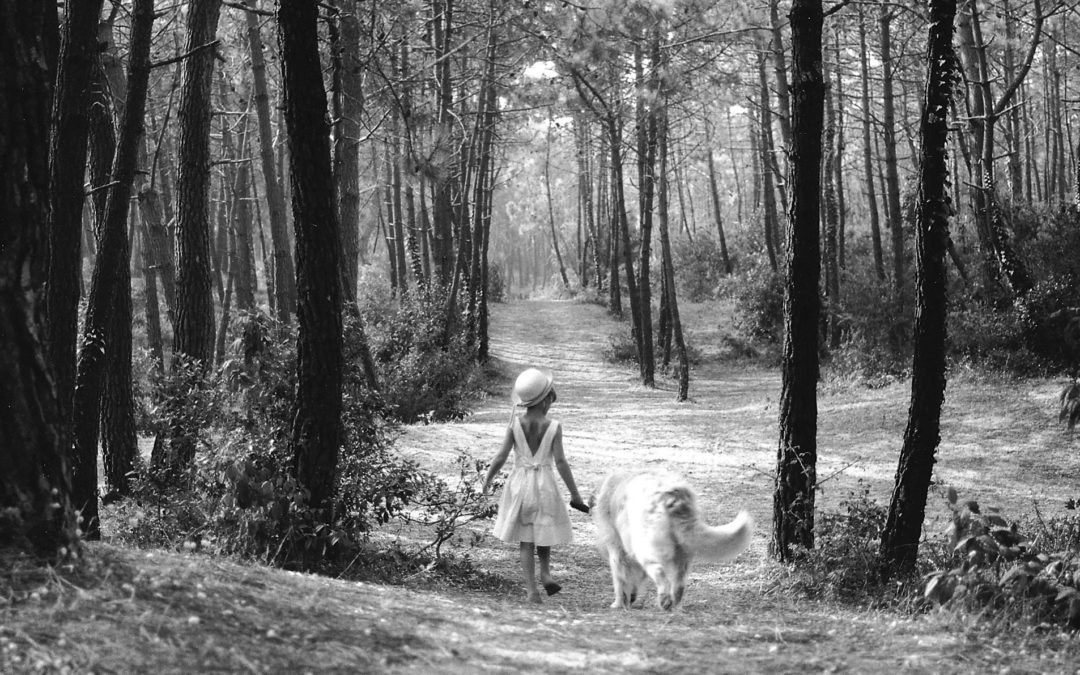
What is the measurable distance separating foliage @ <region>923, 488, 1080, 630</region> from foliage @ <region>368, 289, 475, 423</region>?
37.5 feet

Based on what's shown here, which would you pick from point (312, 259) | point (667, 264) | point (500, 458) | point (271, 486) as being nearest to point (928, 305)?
point (500, 458)

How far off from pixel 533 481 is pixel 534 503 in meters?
0.15

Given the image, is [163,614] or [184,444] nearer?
[163,614]

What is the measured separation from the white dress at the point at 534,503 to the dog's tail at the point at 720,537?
3.79 ft

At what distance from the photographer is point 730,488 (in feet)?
36.3

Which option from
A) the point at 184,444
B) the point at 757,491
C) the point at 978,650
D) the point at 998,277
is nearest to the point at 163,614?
the point at 978,650

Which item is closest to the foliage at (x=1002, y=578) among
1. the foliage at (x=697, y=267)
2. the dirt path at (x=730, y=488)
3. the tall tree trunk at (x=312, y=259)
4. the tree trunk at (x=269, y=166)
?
the dirt path at (x=730, y=488)

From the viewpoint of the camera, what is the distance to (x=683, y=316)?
32531 millimetres

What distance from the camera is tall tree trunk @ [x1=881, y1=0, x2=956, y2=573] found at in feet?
21.4

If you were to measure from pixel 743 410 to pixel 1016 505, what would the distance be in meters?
7.79

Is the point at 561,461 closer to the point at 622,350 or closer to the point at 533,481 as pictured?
the point at 533,481

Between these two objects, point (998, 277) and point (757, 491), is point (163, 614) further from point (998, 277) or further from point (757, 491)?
point (998, 277)

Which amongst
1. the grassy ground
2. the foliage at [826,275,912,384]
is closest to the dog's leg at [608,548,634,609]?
the grassy ground

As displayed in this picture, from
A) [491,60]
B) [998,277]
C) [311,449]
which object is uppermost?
[491,60]
